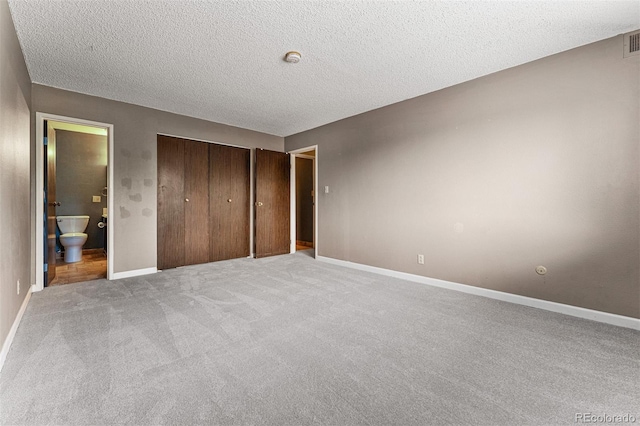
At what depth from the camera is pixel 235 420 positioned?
4.06 ft

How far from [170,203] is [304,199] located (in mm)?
3304

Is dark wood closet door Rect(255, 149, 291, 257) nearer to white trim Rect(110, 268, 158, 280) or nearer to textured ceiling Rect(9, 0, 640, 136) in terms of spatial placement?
white trim Rect(110, 268, 158, 280)

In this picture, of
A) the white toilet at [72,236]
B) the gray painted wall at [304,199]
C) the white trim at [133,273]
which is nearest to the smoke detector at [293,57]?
the white trim at [133,273]

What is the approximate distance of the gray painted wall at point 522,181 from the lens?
7.48ft

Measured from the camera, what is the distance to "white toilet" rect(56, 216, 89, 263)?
4.62 metres

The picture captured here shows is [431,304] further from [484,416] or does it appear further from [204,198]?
[204,198]

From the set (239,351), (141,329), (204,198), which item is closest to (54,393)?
(141,329)

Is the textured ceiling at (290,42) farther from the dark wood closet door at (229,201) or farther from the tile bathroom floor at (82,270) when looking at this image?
the tile bathroom floor at (82,270)

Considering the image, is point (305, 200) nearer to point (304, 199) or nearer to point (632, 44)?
point (304, 199)

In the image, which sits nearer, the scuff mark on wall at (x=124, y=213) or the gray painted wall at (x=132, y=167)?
the gray painted wall at (x=132, y=167)

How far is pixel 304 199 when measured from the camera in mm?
6902

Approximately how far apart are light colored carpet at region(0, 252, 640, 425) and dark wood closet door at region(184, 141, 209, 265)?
5.27 feet

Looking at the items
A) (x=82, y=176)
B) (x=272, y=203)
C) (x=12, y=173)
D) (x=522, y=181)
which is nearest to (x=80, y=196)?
(x=82, y=176)

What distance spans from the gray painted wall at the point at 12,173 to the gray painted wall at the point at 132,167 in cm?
81
